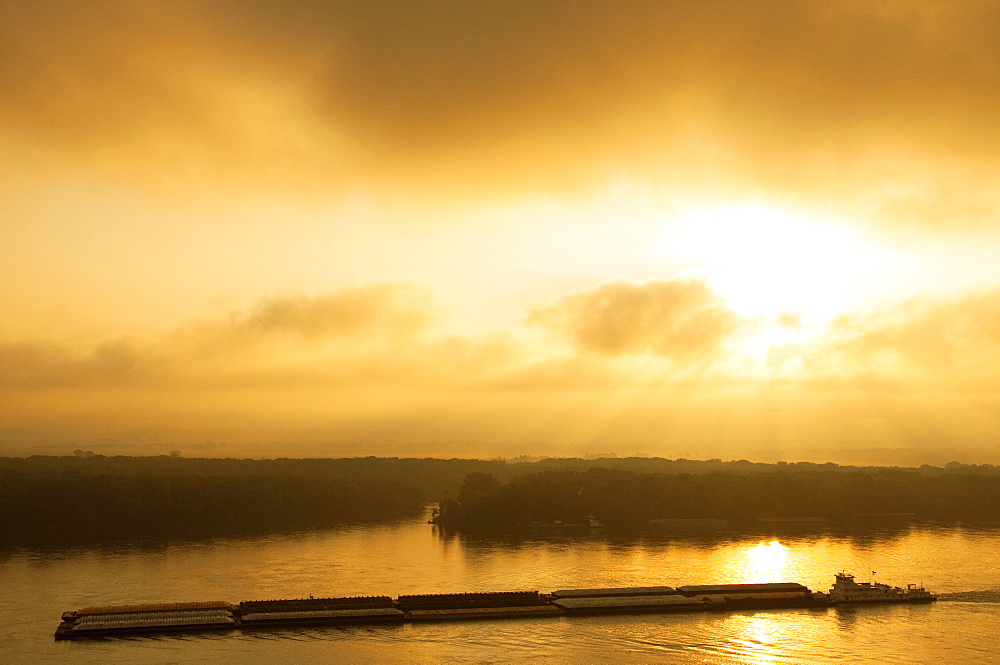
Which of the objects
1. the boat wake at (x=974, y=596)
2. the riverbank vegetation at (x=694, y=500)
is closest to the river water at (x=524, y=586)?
the boat wake at (x=974, y=596)

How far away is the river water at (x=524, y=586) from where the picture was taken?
3775cm

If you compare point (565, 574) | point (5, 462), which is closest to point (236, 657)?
point (565, 574)

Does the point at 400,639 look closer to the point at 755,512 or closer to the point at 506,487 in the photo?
the point at 506,487

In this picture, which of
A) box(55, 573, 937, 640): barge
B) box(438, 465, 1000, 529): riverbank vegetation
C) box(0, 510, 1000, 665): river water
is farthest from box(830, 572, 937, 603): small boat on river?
box(438, 465, 1000, 529): riverbank vegetation

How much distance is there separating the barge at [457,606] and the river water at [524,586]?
3.00 ft

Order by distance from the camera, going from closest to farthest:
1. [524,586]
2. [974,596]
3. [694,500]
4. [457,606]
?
[457,606] → [974,596] → [524,586] → [694,500]

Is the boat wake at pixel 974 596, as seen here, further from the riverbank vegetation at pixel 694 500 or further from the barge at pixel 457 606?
the riverbank vegetation at pixel 694 500

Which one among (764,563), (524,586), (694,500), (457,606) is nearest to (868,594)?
(764,563)

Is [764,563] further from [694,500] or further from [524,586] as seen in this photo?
[694,500]

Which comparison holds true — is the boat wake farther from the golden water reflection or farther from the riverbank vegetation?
the riverbank vegetation

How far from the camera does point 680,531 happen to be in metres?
81.9

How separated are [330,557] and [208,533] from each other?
61.9 ft

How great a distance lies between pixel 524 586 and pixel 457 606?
7.58 m

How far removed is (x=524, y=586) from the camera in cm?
5244
